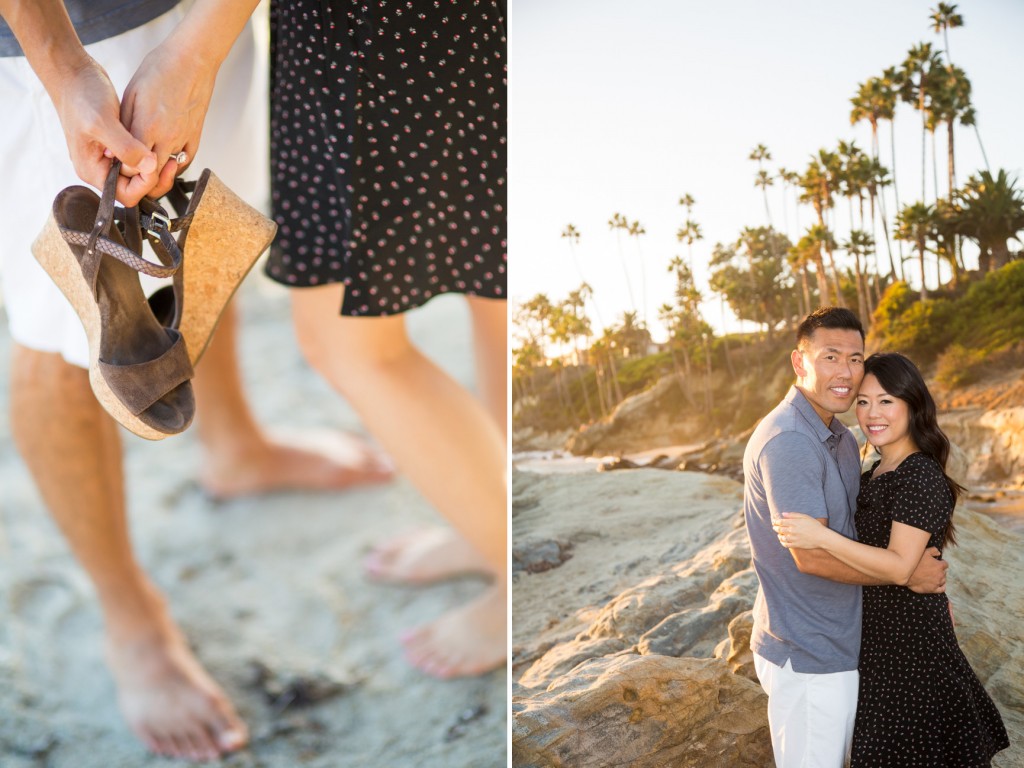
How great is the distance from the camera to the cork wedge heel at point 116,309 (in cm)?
134

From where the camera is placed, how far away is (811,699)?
1.48 m

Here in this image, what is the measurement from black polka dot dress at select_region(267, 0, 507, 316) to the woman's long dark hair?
725 mm

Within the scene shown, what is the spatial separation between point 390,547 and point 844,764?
4.24 ft

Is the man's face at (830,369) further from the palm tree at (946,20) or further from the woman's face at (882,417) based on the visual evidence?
the palm tree at (946,20)

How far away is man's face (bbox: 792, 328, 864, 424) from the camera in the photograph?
4.94 ft

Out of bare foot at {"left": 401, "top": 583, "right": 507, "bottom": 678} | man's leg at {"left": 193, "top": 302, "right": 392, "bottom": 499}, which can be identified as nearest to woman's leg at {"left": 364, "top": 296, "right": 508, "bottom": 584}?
bare foot at {"left": 401, "top": 583, "right": 507, "bottom": 678}

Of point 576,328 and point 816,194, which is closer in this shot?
point 816,194

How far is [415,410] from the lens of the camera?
1.80 m

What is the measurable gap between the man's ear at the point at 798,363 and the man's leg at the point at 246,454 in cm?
144

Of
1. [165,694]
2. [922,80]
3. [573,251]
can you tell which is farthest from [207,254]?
[922,80]

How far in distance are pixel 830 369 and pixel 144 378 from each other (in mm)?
1118

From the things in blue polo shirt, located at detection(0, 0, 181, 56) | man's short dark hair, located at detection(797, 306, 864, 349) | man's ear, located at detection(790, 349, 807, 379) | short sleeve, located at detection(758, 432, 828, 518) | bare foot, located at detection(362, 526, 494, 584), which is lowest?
bare foot, located at detection(362, 526, 494, 584)

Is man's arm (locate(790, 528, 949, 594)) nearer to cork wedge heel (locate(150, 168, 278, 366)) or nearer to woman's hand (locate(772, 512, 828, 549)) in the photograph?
woman's hand (locate(772, 512, 828, 549))

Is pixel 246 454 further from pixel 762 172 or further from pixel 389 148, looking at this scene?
pixel 762 172
